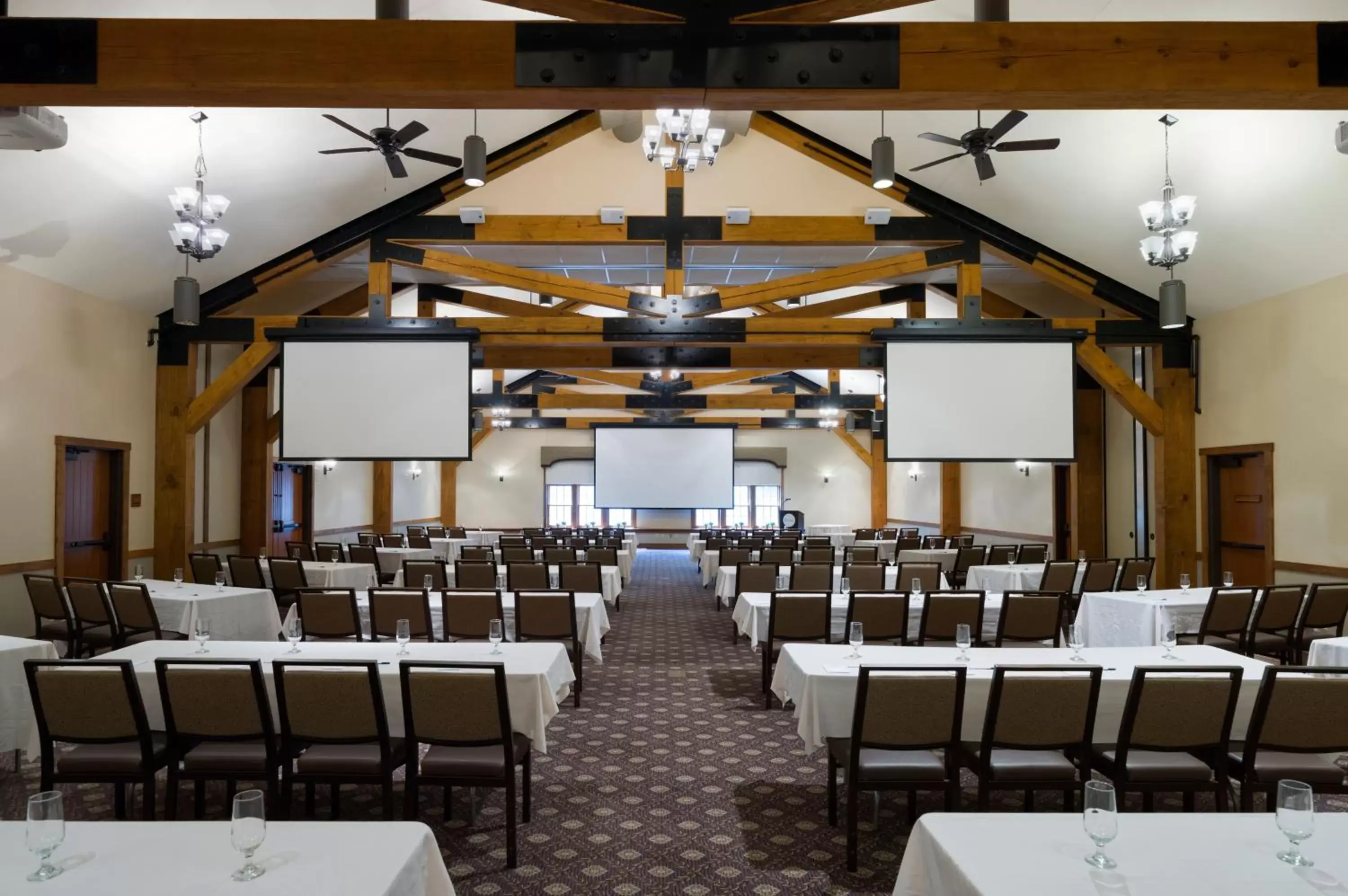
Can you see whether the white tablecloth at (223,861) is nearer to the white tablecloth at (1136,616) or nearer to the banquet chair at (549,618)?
the banquet chair at (549,618)

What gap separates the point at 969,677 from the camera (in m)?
4.01

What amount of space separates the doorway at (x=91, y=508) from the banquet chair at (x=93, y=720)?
6.43 m

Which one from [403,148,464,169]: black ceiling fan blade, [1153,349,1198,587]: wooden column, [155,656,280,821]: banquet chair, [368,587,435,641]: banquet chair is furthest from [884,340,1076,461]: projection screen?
[155,656,280,821]: banquet chair

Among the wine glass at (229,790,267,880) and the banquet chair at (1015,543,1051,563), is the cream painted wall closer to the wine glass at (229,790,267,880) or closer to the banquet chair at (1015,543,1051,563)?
the wine glass at (229,790,267,880)

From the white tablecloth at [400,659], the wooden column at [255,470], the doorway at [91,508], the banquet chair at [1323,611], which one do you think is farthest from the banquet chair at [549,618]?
the wooden column at [255,470]

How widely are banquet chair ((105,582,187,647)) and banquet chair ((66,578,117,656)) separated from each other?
0.04 meters

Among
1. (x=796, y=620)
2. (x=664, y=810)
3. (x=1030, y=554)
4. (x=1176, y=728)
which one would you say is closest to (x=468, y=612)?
(x=796, y=620)

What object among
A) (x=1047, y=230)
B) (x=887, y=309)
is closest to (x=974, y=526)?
(x=887, y=309)

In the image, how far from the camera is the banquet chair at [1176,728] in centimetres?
354

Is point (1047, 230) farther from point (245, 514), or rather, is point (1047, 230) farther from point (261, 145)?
point (245, 514)

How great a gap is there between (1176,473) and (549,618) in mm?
8030

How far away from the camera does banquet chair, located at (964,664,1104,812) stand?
3.57 m

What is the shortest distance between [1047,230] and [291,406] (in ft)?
26.9

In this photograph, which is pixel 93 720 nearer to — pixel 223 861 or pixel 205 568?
pixel 223 861
